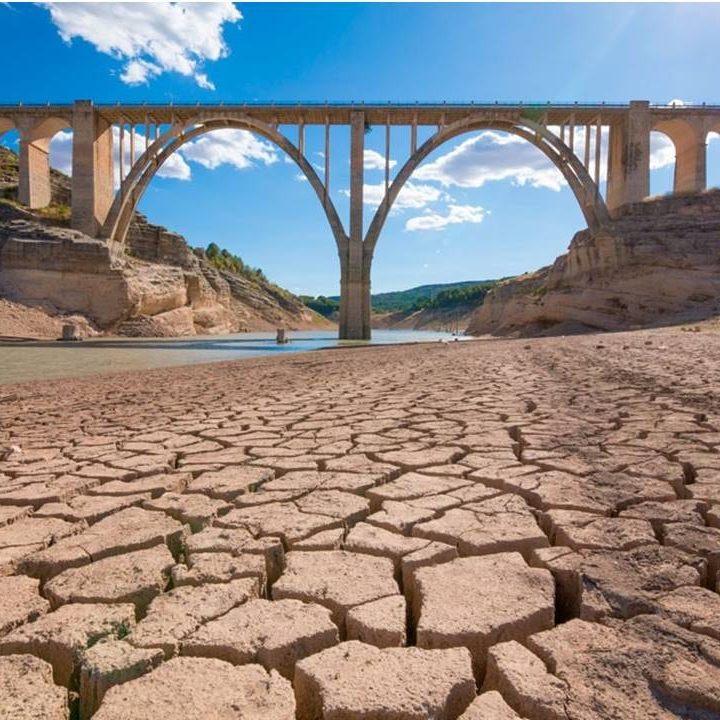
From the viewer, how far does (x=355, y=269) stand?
2747 centimetres

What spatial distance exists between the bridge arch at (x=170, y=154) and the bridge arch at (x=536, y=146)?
89.4 inches

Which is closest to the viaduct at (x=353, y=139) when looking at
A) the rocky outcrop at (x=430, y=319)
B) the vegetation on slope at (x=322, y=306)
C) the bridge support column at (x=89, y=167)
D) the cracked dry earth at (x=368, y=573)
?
the bridge support column at (x=89, y=167)

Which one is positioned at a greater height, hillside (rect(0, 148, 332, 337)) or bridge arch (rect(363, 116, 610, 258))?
bridge arch (rect(363, 116, 610, 258))

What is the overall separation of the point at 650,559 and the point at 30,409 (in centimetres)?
562

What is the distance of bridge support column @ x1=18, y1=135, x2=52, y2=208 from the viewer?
27.5m

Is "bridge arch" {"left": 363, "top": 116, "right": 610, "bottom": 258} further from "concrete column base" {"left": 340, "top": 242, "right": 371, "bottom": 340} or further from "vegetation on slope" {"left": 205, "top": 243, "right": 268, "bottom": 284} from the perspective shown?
"vegetation on slope" {"left": 205, "top": 243, "right": 268, "bottom": 284}

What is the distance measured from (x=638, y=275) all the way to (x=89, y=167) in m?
25.8

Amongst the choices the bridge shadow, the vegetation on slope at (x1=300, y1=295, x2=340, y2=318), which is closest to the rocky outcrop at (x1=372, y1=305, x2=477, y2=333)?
the vegetation on slope at (x1=300, y1=295, x2=340, y2=318)

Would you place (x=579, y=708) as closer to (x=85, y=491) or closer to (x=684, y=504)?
(x=684, y=504)

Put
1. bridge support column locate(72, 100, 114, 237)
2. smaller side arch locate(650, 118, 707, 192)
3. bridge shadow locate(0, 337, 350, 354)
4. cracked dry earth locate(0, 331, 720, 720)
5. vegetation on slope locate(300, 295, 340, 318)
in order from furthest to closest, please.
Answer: vegetation on slope locate(300, 295, 340, 318) < bridge support column locate(72, 100, 114, 237) < smaller side arch locate(650, 118, 707, 192) < bridge shadow locate(0, 337, 350, 354) < cracked dry earth locate(0, 331, 720, 720)

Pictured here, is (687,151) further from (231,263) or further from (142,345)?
(231,263)

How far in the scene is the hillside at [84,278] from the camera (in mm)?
25938

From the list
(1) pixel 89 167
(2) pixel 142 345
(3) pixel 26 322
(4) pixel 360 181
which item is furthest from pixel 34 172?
(4) pixel 360 181

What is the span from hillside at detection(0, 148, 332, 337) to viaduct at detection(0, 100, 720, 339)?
1680 millimetres
